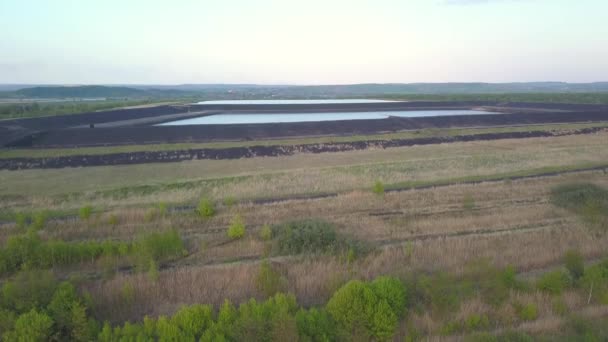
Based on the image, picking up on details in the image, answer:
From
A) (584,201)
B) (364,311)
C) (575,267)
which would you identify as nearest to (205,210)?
(364,311)

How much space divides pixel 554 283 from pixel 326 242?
4.10 meters

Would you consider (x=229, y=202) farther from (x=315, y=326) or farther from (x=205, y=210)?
(x=315, y=326)

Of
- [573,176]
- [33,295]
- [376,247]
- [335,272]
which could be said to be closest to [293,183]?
[376,247]

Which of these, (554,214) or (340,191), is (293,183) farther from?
(554,214)

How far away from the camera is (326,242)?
856 cm

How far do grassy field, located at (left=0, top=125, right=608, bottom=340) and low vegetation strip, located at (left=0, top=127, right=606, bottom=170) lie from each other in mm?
1403

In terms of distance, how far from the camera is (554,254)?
26.3 feet

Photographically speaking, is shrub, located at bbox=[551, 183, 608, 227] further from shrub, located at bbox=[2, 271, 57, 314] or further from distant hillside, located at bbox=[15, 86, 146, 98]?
distant hillside, located at bbox=[15, 86, 146, 98]

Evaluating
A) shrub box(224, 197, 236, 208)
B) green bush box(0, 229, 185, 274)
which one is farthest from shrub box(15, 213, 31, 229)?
shrub box(224, 197, 236, 208)

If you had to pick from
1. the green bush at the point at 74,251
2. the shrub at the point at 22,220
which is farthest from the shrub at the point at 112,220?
the shrub at the point at 22,220

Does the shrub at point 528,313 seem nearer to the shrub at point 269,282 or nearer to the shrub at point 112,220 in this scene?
the shrub at point 269,282

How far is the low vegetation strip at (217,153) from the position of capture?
1777cm

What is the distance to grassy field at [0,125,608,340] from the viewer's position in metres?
6.01

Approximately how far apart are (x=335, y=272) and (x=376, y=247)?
Result: 66.8 inches
